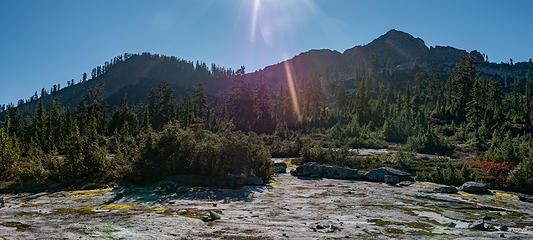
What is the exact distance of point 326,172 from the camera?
27.3m

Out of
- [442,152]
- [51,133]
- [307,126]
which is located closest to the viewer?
[442,152]

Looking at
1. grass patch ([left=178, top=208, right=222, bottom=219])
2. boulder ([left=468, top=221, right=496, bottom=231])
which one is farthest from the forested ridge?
boulder ([left=468, top=221, right=496, bottom=231])

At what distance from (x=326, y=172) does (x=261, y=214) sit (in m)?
15.4

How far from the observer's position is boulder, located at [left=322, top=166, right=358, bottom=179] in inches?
1040

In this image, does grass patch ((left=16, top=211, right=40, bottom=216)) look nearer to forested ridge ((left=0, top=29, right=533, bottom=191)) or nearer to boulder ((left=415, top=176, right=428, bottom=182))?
forested ridge ((left=0, top=29, right=533, bottom=191))

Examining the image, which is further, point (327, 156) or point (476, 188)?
point (327, 156)

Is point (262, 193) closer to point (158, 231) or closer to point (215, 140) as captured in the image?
point (215, 140)

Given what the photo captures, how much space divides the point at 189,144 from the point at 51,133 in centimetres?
3836

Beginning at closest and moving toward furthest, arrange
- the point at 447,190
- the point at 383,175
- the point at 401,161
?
1. the point at 447,190
2. the point at 383,175
3. the point at 401,161

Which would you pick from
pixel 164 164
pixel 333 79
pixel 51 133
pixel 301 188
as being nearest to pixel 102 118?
pixel 51 133

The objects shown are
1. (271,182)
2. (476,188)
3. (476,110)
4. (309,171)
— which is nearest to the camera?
(476,188)

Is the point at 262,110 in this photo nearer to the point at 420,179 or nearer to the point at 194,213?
the point at 420,179

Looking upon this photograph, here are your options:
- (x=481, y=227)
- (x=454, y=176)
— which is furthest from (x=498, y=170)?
(x=481, y=227)

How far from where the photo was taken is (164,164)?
68.5 feet
